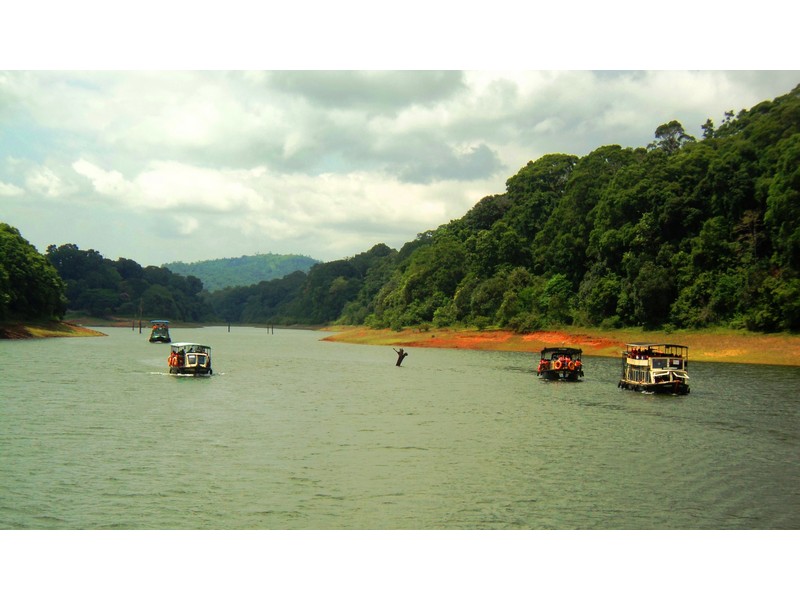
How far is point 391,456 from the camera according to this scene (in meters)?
29.3

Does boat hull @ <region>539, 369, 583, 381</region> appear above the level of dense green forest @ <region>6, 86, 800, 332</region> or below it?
below

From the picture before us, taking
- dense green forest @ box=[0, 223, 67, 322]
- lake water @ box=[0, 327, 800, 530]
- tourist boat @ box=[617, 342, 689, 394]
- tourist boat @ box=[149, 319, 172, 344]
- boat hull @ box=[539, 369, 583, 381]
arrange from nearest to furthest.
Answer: lake water @ box=[0, 327, 800, 530] → tourist boat @ box=[617, 342, 689, 394] → boat hull @ box=[539, 369, 583, 381] → dense green forest @ box=[0, 223, 67, 322] → tourist boat @ box=[149, 319, 172, 344]

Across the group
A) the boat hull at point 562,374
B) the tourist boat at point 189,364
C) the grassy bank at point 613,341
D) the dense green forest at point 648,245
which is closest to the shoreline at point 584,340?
the grassy bank at point 613,341

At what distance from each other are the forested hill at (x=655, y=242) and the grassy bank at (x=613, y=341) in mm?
2218

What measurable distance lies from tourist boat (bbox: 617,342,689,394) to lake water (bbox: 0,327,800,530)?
1424 millimetres

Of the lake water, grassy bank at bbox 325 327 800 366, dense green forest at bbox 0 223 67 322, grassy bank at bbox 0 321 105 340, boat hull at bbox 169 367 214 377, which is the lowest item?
the lake water

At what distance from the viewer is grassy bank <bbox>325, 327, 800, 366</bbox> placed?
77.2 metres

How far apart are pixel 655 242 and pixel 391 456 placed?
80.7 meters

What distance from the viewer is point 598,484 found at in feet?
81.5

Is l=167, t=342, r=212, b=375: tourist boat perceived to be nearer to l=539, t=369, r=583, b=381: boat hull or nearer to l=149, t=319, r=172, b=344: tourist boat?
l=539, t=369, r=583, b=381: boat hull

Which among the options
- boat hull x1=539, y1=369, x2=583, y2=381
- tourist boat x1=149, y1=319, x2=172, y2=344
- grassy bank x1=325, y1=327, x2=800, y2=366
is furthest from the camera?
tourist boat x1=149, y1=319, x2=172, y2=344

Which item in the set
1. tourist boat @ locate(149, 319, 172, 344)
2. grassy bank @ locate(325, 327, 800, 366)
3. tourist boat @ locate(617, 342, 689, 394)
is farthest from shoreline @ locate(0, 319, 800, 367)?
tourist boat @ locate(617, 342, 689, 394)

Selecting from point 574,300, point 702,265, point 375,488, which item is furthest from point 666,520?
point 574,300

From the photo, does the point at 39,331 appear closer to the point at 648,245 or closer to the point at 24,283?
the point at 24,283
